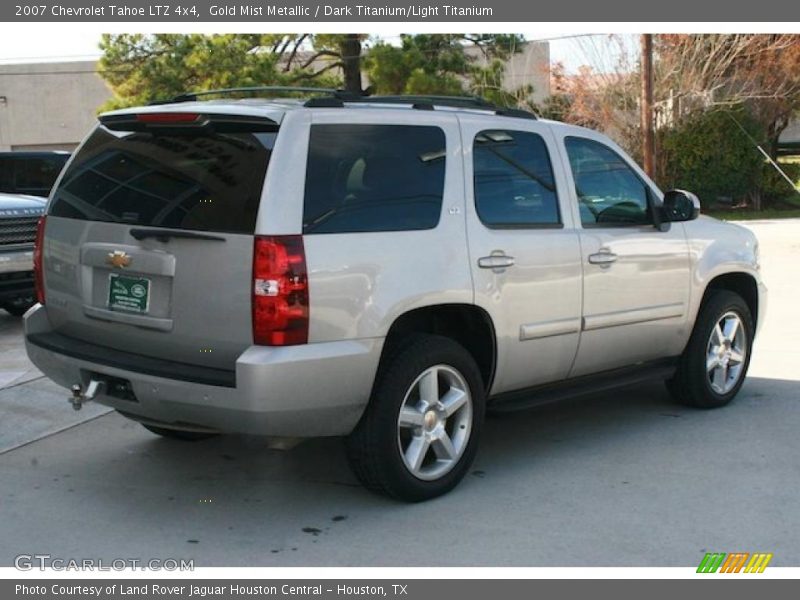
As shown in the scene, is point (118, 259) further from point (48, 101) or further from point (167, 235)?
point (48, 101)

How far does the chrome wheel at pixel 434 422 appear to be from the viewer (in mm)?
4871

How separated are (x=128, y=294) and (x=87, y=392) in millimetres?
529

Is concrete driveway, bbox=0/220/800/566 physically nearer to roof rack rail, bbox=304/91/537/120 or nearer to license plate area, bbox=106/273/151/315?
license plate area, bbox=106/273/151/315

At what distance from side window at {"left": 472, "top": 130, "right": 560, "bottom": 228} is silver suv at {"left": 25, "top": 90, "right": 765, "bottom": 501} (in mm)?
12

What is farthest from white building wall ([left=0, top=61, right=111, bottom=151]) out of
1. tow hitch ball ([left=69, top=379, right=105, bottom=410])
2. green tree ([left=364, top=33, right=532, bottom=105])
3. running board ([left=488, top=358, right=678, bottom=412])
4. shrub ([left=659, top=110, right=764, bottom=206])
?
tow hitch ball ([left=69, top=379, right=105, bottom=410])

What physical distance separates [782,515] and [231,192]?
2.97 meters

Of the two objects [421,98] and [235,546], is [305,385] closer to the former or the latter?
[235,546]

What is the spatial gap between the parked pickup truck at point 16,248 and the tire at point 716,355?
20.4ft

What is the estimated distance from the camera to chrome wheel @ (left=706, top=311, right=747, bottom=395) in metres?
6.69

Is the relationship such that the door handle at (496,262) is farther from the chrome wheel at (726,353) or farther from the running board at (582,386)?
the chrome wheel at (726,353)

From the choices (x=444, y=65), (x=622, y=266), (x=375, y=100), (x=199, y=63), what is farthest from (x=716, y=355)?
(x=199, y=63)

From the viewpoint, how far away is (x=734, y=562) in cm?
426

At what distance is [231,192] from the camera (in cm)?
448

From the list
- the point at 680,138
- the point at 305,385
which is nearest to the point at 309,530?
the point at 305,385
